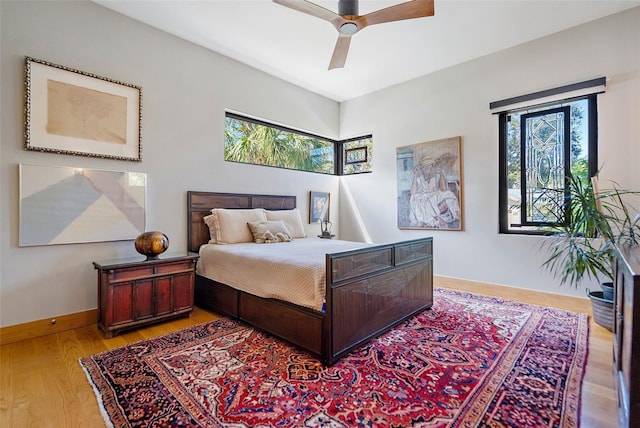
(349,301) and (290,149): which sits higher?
(290,149)

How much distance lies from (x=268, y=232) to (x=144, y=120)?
1.84 metres

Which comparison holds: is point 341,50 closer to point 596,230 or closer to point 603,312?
point 596,230

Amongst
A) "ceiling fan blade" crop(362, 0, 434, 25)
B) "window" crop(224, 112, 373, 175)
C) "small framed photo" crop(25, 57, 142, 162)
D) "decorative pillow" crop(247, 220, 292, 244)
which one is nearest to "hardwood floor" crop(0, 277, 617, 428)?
"decorative pillow" crop(247, 220, 292, 244)

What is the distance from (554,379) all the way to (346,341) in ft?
4.36

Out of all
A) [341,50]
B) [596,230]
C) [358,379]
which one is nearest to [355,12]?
[341,50]

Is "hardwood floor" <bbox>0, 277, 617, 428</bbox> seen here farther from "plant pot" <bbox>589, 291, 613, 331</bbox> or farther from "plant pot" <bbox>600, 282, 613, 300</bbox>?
"plant pot" <bbox>600, 282, 613, 300</bbox>

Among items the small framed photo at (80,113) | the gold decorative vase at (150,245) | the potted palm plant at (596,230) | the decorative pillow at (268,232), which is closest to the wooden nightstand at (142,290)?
the gold decorative vase at (150,245)

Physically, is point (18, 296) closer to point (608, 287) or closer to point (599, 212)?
point (599, 212)

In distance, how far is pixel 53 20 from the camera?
2.70 meters

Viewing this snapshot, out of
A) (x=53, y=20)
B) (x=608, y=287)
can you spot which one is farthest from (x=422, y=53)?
(x=53, y=20)

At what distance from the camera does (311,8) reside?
2.43 metres

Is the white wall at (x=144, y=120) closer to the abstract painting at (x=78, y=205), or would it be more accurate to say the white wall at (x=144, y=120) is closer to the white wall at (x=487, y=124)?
the abstract painting at (x=78, y=205)

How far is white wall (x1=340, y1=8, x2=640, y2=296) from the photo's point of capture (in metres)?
3.11

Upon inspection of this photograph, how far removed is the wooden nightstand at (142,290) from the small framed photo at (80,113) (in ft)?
3.77
